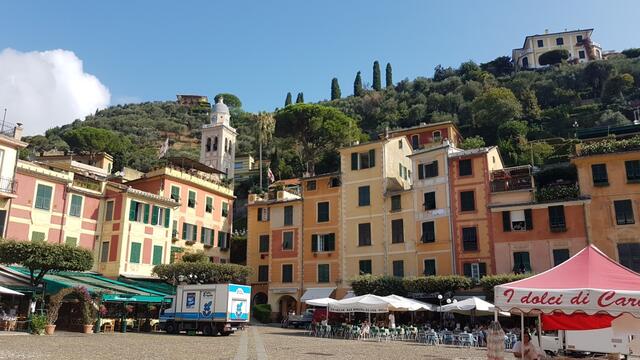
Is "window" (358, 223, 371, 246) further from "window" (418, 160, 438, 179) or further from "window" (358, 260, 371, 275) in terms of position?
"window" (418, 160, 438, 179)

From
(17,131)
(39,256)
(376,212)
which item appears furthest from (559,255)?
(17,131)

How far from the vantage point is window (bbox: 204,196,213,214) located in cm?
4677

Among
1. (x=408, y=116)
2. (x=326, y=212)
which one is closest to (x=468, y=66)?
(x=408, y=116)

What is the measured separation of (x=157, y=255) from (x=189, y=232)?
15.0ft

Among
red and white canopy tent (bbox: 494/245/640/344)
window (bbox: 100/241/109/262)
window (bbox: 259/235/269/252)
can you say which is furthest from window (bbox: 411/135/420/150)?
red and white canopy tent (bbox: 494/245/640/344)

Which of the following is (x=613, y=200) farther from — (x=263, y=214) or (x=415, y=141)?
(x=415, y=141)

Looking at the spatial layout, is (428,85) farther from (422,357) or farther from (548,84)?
(422,357)

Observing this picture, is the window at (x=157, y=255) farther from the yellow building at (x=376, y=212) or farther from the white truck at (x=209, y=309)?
the yellow building at (x=376, y=212)

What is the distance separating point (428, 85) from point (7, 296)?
9486 centimetres

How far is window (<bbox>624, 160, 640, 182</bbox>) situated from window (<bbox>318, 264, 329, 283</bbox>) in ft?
75.0

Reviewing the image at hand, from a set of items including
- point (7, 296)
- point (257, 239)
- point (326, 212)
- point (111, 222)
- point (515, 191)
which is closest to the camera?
point (7, 296)

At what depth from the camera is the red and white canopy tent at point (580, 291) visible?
10.7m

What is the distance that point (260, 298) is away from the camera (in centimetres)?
4694

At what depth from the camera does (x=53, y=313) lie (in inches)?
1027
